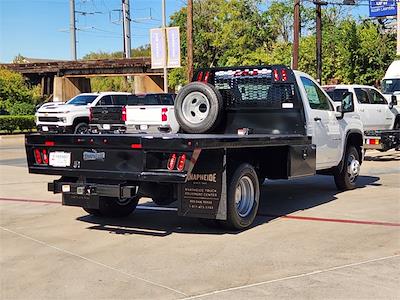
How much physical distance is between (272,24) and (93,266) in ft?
161

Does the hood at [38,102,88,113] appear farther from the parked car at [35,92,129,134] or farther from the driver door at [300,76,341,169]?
the driver door at [300,76,341,169]

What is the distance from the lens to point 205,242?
6.77 meters

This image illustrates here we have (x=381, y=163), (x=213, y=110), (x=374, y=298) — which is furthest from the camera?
(x=381, y=163)

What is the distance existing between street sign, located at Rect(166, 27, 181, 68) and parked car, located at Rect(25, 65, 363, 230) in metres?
16.4

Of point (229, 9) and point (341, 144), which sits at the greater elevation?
point (229, 9)

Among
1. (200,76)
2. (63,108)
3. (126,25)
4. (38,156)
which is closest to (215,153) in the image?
(38,156)

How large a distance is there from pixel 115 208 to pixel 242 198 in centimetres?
196

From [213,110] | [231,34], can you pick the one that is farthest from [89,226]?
[231,34]

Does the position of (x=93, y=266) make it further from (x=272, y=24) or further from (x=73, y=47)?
(x=73, y=47)

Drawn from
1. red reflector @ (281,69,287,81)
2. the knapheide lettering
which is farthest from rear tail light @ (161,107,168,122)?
the knapheide lettering

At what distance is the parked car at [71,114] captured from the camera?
23656 mm

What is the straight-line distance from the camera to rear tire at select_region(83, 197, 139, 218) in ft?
26.6

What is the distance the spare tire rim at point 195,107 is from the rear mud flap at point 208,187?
198 centimetres

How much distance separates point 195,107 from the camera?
874 cm
